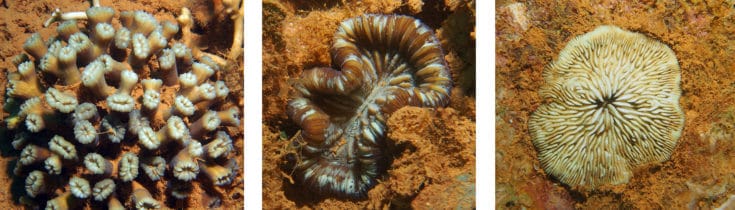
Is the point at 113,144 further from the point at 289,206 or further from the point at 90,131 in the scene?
the point at 289,206

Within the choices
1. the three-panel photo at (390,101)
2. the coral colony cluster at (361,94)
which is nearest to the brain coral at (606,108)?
the three-panel photo at (390,101)

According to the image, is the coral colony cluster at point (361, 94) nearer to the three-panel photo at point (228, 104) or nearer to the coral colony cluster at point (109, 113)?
the three-panel photo at point (228, 104)

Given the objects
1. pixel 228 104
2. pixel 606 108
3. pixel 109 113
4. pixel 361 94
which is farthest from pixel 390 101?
pixel 109 113

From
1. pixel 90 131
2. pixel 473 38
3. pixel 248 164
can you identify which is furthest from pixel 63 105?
pixel 473 38

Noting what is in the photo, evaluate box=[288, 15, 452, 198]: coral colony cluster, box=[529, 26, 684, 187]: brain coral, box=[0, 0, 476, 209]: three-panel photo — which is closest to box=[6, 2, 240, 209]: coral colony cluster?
box=[0, 0, 476, 209]: three-panel photo

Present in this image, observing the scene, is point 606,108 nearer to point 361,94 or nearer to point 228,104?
point 361,94
